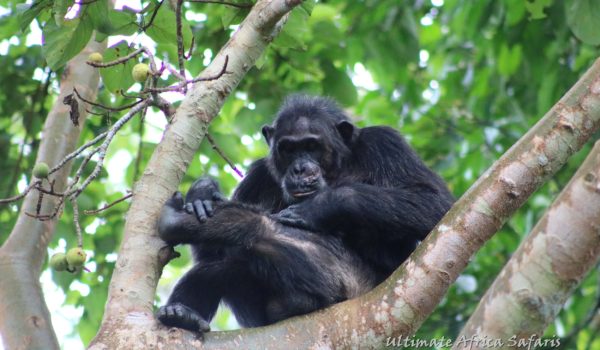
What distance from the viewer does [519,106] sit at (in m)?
9.88

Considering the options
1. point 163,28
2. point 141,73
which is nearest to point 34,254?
point 141,73

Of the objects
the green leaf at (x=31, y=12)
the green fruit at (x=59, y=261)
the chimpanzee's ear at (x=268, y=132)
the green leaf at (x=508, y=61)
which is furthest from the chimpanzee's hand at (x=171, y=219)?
the green leaf at (x=508, y=61)

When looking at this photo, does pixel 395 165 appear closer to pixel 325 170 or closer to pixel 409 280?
pixel 325 170

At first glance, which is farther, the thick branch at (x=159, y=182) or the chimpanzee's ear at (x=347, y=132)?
the chimpanzee's ear at (x=347, y=132)

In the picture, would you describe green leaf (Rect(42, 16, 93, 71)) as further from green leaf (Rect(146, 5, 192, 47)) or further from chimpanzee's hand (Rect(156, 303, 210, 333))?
chimpanzee's hand (Rect(156, 303, 210, 333))

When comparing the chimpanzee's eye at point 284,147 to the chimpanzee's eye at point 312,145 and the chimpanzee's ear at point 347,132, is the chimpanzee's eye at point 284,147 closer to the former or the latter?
the chimpanzee's eye at point 312,145

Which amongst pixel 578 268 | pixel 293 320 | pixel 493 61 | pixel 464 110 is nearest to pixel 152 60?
pixel 293 320

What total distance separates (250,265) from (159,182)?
96 cm

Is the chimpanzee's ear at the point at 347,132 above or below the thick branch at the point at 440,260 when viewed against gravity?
above

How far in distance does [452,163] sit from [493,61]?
5.04 feet

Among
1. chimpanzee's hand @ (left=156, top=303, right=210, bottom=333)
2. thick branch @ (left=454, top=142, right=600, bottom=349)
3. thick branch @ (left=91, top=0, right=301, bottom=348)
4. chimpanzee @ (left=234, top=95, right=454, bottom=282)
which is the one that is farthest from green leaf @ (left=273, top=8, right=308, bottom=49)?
thick branch @ (left=454, top=142, right=600, bottom=349)

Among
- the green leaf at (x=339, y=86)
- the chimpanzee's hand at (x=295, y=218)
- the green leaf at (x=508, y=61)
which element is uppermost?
the green leaf at (x=508, y=61)

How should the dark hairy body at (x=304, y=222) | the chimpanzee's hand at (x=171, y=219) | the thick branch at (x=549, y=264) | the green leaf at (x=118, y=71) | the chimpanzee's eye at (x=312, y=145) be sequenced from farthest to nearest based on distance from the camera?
the chimpanzee's eye at (x=312, y=145), the green leaf at (x=118, y=71), the dark hairy body at (x=304, y=222), the chimpanzee's hand at (x=171, y=219), the thick branch at (x=549, y=264)

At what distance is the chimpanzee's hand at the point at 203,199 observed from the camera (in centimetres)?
462
